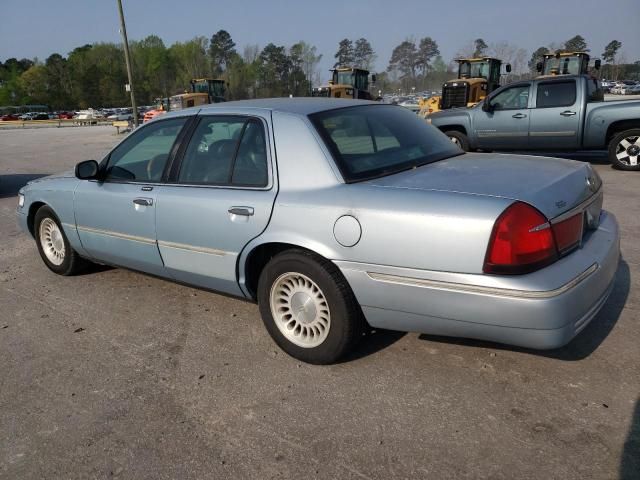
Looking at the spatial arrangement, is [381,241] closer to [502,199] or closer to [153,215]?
[502,199]

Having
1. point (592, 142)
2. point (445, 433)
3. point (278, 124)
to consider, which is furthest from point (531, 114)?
point (445, 433)

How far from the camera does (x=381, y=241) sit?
8.97ft

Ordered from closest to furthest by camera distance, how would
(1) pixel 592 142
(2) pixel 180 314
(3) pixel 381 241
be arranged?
1. (3) pixel 381 241
2. (2) pixel 180 314
3. (1) pixel 592 142

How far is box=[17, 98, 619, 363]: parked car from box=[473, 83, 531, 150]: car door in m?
7.51

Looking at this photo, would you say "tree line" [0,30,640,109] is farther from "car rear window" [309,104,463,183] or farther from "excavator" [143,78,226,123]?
"car rear window" [309,104,463,183]

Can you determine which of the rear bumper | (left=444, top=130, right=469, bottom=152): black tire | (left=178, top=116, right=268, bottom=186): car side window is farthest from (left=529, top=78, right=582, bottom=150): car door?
(left=178, top=116, right=268, bottom=186): car side window

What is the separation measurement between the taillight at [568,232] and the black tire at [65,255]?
13.3 feet

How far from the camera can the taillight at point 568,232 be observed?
2635mm

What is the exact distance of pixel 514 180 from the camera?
2812 millimetres

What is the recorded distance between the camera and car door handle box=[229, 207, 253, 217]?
326 cm

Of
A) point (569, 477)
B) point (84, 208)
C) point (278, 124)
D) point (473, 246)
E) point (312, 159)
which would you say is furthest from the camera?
point (84, 208)

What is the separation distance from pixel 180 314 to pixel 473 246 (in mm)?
2440

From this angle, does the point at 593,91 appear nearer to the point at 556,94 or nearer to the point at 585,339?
the point at 556,94

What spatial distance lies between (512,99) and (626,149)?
7.76 feet
